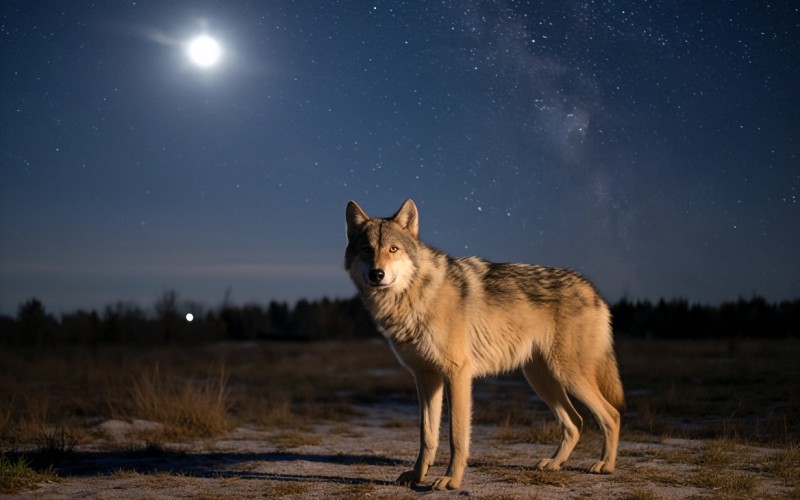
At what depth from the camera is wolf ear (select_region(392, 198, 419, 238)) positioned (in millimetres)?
6414

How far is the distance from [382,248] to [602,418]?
277 cm

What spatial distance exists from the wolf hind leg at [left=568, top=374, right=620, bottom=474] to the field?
146mm

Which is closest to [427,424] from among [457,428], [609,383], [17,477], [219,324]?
[457,428]

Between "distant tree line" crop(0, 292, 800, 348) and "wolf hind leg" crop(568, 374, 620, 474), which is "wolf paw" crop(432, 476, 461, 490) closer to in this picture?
"wolf hind leg" crop(568, 374, 620, 474)

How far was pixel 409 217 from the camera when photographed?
6492mm

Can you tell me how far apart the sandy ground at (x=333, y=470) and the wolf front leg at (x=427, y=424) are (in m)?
0.16

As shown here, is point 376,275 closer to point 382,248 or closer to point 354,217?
point 382,248

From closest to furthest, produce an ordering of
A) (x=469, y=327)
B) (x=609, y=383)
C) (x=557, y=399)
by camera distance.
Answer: (x=469, y=327)
(x=609, y=383)
(x=557, y=399)

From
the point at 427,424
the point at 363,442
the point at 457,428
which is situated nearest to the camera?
the point at 457,428

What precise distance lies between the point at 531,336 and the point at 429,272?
4.14 ft

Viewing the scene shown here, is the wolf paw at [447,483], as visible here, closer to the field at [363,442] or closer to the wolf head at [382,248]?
the field at [363,442]

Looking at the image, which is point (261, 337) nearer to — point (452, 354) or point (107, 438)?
point (107, 438)

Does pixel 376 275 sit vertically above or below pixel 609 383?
above

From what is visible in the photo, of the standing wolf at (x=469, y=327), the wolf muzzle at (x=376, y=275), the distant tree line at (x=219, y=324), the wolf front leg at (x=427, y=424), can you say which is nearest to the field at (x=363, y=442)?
the wolf front leg at (x=427, y=424)
